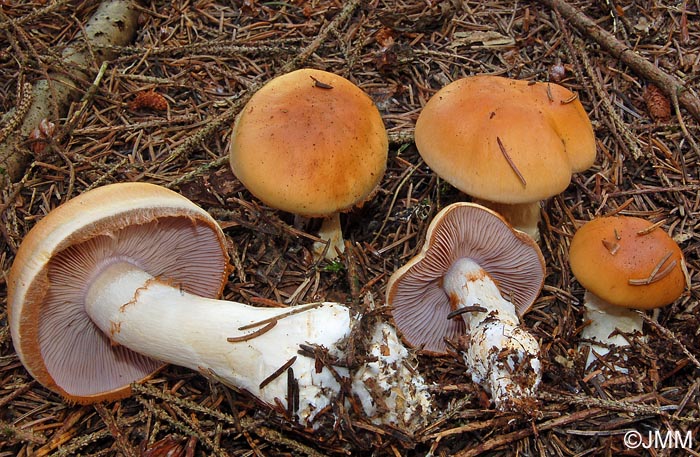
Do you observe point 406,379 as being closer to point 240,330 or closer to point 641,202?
point 240,330

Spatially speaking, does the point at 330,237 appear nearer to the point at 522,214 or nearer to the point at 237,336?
the point at 237,336

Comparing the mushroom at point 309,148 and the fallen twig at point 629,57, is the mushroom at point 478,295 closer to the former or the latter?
the mushroom at point 309,148

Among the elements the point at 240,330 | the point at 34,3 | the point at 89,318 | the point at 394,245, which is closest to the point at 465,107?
the point at 394,245

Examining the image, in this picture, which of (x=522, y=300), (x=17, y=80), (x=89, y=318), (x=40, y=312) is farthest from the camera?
(x=17, y=80)

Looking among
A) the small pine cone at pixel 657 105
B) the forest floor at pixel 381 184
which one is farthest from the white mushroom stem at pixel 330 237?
the small pine cone at pixel 657 105

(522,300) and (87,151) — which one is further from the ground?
(87,151)

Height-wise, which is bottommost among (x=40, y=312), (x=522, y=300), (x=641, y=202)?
(x=522, y=300)

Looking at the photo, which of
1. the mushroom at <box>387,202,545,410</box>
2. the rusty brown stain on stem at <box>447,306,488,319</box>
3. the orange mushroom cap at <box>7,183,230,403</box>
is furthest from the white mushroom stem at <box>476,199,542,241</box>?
the orange mushroom cap at <box>7,183,230,403</box>
